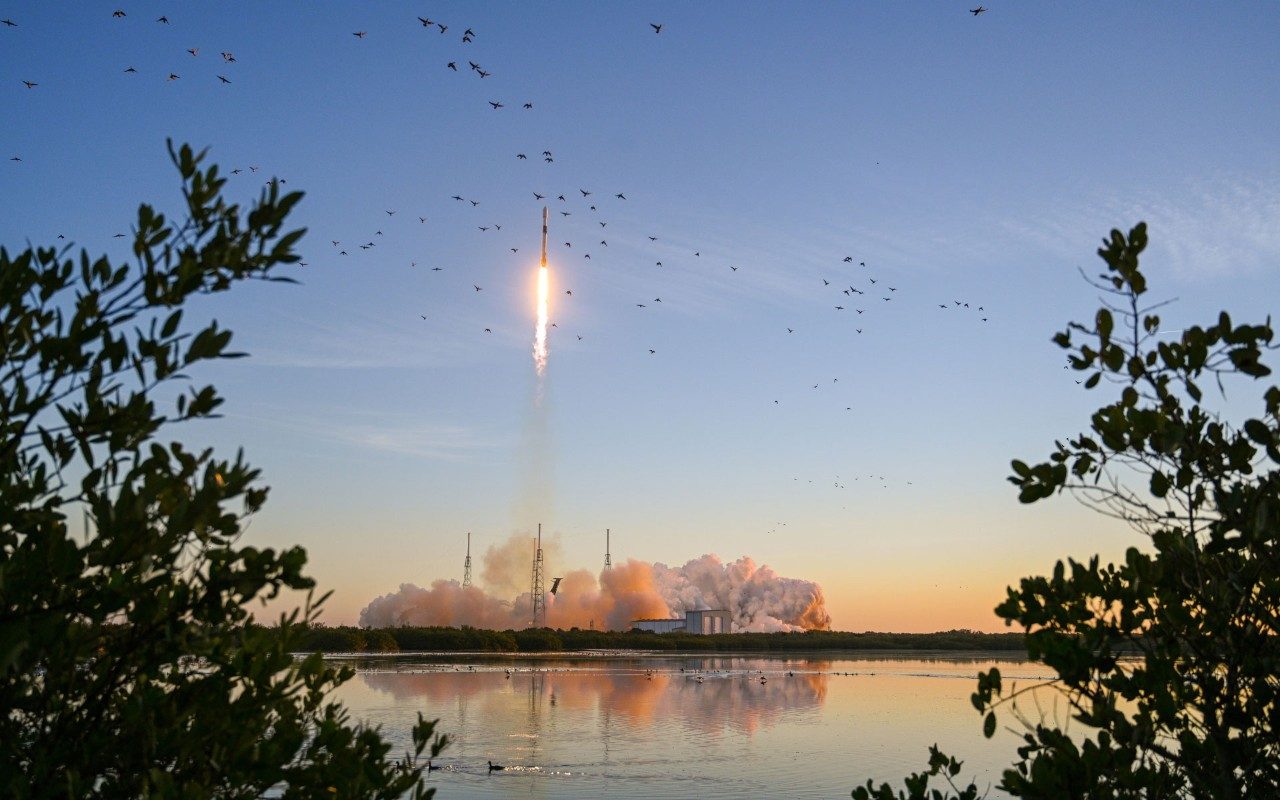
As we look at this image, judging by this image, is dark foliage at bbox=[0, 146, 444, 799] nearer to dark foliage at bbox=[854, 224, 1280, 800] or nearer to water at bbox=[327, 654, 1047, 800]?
dark foliage at bbox=[854, 224, 1280, 800]

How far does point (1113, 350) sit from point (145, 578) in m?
5.83

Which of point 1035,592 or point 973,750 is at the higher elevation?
point 1035,592

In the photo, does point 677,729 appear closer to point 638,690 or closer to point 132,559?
point 638,690

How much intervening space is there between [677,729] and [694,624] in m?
124

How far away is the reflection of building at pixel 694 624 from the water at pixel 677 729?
85659 mm

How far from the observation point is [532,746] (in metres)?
39.5

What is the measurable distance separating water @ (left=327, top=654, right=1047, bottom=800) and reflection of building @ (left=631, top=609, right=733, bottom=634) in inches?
3372

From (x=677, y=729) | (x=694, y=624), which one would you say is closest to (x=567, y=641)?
(x=694, y=624)

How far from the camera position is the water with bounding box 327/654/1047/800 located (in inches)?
1268

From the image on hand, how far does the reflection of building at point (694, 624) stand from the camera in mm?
167625

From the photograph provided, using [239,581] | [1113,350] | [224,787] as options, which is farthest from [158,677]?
[1113,350]

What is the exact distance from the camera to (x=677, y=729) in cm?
4503

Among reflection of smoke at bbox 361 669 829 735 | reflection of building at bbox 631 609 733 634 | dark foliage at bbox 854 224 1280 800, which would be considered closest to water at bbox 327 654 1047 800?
reflection of smoke at bbox 361 669 829 735

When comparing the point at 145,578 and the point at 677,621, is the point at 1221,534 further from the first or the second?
the point at 677,621
